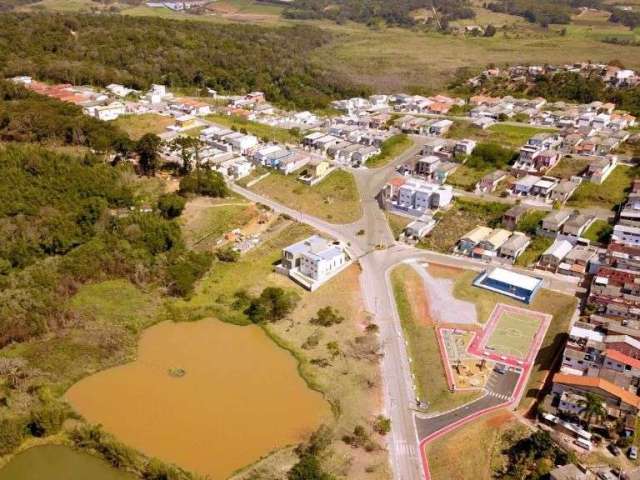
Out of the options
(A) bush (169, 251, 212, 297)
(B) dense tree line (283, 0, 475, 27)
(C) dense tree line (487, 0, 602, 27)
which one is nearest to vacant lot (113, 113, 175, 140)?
(A) bush (169, 251, 212, 297)

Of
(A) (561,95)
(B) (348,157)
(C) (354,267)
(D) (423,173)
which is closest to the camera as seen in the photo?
(C) (354,267)

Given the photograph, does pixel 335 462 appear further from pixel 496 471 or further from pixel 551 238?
pixel 551 238

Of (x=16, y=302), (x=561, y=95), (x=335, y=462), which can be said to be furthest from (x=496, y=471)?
(x=561, y=95)

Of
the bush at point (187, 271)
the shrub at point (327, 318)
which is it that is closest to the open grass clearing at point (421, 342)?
the shrub at point (327, 318)

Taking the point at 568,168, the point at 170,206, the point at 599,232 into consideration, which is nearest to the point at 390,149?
the point at 568,168

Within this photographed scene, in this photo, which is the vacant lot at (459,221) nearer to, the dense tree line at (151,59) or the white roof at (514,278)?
the white roof at (514,278)
